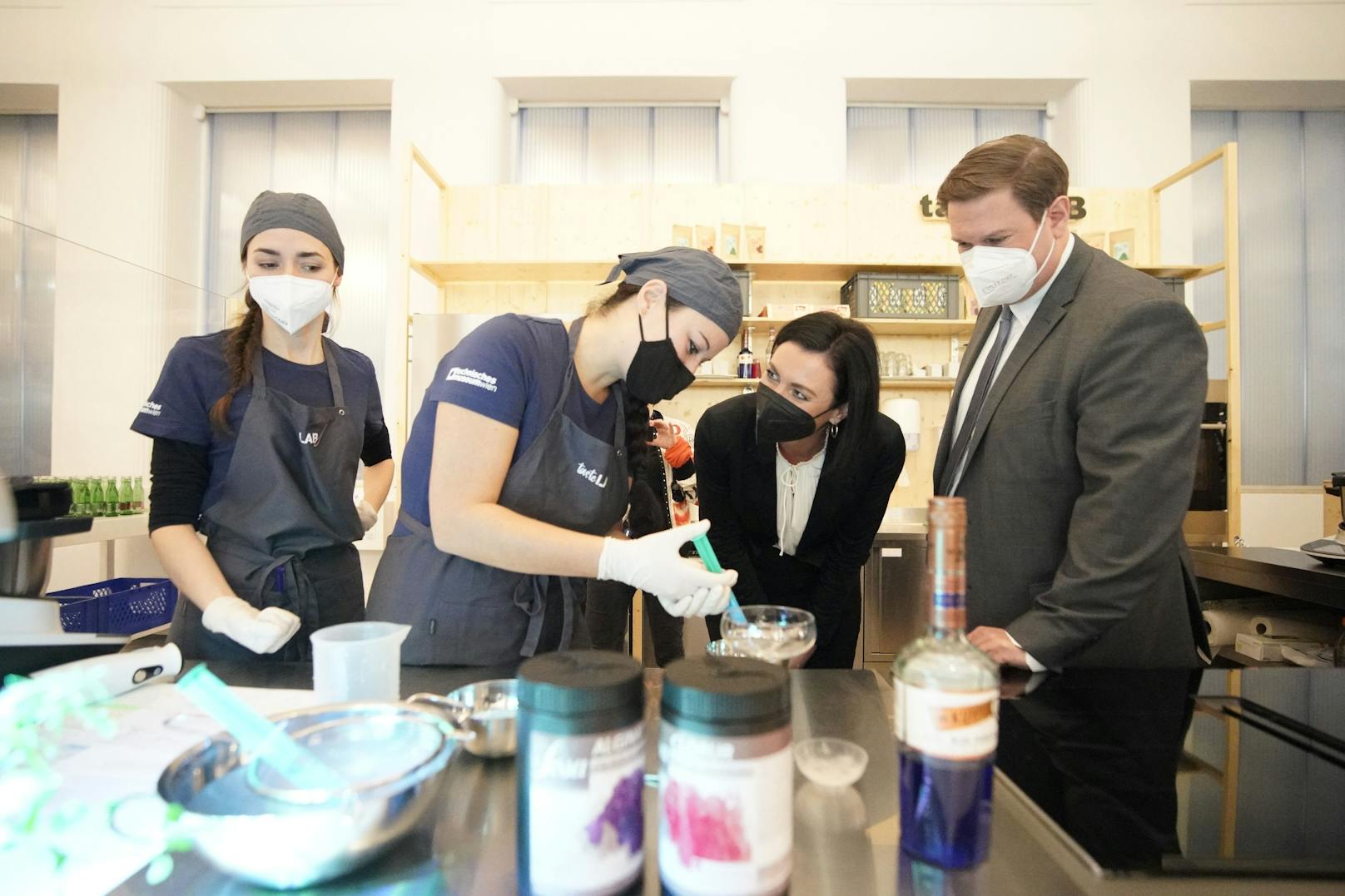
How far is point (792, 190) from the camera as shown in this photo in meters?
4.10

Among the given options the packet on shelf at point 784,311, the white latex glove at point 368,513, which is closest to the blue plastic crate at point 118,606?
the white latex glove at point 368,513

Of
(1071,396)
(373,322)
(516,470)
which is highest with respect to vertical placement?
(373,322)

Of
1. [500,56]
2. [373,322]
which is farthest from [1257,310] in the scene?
[373,322]

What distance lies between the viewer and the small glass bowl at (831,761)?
689 mm

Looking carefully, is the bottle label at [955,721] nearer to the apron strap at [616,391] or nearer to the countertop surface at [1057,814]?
the countertop surface at [1057,814]

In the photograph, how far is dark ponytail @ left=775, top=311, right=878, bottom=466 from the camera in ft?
5.58

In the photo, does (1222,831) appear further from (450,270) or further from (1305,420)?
(1305,420)

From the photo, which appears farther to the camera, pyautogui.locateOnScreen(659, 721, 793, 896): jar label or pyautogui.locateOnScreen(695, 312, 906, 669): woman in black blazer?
pyautogui.locateOnScreen(695, 312, 906, 669): woman in black blazer

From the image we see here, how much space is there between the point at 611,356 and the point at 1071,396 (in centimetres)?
80

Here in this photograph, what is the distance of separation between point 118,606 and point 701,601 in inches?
125

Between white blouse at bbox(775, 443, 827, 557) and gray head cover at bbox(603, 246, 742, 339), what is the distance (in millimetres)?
701

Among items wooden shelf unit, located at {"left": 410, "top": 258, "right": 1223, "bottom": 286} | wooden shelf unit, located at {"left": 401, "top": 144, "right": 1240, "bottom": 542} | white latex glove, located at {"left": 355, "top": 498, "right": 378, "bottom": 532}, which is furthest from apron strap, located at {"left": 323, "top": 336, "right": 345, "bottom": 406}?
wooden shelf unit, located at {"left": 410, "top": 258, "right": 1223, "bottom": 286}

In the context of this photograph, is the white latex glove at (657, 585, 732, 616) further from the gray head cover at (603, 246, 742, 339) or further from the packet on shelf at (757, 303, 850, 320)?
the packet on shelf at (757, 303, 850, 320)

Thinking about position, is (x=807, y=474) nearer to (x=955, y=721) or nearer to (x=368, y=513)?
(x=368, y=513)
